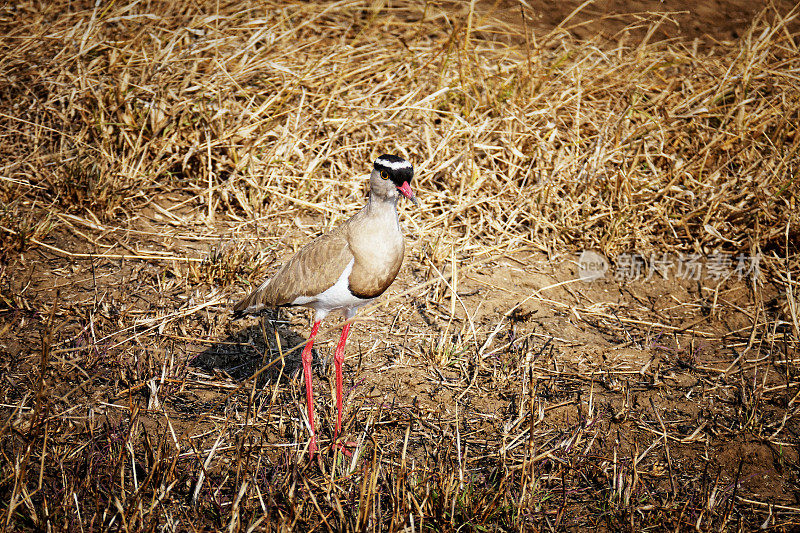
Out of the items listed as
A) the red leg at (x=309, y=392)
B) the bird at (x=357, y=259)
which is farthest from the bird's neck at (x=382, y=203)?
the red leg at (x=309, y=392)

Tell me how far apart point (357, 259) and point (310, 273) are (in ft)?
0.97

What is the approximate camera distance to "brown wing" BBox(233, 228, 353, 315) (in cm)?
324

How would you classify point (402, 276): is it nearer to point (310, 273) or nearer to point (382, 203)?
point (310, 273)

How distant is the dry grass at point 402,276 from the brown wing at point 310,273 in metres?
0.50

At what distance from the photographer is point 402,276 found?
4.69 m

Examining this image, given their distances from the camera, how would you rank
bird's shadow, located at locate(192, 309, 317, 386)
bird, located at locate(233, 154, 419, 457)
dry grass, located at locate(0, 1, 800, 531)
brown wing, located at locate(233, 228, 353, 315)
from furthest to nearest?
bird's shadow, located at locate(192, 309, 317, 386)
brown wing, located at locate(233, 228, 353, 315)
bird, located at locate(233, 154, 419, 457)
dry grass, located at locate(0, 1, 800, 531)

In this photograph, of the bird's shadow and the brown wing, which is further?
the bird's shadow

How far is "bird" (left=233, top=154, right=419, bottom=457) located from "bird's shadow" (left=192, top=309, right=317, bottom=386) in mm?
428

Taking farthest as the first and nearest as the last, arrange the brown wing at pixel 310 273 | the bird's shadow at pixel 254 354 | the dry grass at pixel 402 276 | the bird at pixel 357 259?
the bird's shadow at pixel 254 354
the brown wing at pixel 310 273
the bird at pixel 357 259
the dry grass at pixel 402 276

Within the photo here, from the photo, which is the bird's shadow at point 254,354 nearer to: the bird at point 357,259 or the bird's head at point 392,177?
the bird at point 357,259

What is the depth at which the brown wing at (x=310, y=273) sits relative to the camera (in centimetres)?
324

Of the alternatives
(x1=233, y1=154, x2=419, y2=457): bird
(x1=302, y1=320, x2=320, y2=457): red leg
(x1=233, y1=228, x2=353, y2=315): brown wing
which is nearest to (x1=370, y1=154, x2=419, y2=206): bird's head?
(x1=233, y1=154, x2=419, y2=457): bird

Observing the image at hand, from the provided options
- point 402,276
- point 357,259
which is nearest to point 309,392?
point 357,259

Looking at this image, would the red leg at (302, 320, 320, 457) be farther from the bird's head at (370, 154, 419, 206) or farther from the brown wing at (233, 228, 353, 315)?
the bird's head at (370, 154, 419, 206)
